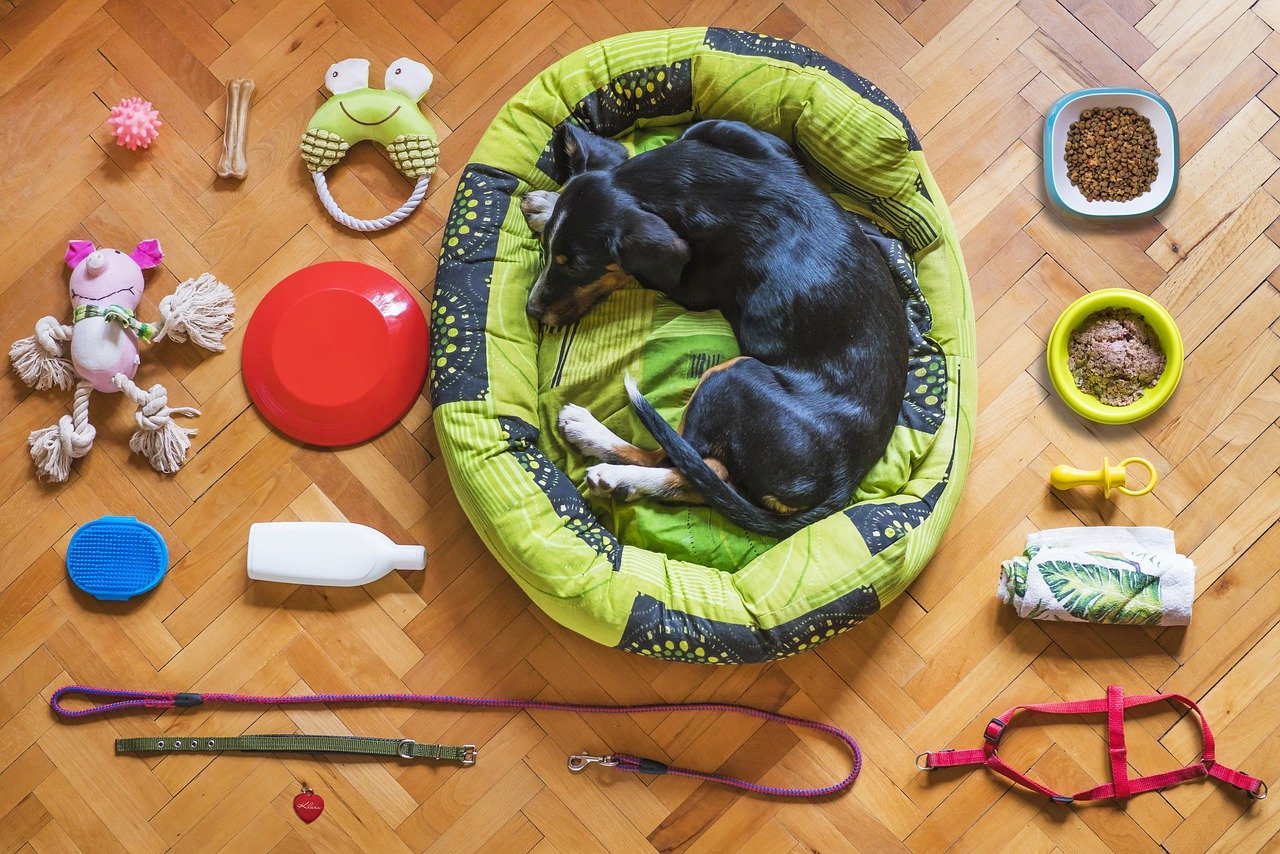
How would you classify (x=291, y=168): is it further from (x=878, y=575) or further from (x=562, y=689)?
(x=878, y=575)

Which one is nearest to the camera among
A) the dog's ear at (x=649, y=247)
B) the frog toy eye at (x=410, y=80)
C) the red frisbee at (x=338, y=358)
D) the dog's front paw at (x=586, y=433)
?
the dog's ear at (x=649, y=247)

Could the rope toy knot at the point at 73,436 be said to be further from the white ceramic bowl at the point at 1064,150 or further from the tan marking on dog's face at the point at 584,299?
the white ceramic bowl at the point at 1064,150

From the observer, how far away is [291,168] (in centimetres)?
270

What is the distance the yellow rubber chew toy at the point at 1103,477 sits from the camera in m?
2.52

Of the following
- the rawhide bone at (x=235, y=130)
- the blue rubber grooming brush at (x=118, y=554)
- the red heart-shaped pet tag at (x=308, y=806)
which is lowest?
the red heart-shaped pet tag at (x=308, y=806)

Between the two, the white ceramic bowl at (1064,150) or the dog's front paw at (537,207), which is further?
the white ceramic bowl at (1064,150)

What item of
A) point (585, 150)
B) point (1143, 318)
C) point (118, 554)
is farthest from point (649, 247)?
point (118, 554)

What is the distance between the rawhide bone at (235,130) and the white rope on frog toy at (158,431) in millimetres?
592

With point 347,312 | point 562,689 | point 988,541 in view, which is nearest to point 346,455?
point 347,312

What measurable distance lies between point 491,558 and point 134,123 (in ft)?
4.77

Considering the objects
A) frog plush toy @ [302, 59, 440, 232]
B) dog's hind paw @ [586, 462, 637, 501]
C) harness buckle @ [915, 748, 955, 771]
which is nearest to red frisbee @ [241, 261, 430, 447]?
frog plush toy @ [302, 59, 440, 232]

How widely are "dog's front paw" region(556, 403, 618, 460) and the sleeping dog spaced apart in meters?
0.10

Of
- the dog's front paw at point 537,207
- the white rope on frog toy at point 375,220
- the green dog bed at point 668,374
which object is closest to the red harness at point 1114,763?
the green dog bed at point 668,374

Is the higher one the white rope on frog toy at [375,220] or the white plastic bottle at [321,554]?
the white rope on frog toy at [375,220]
